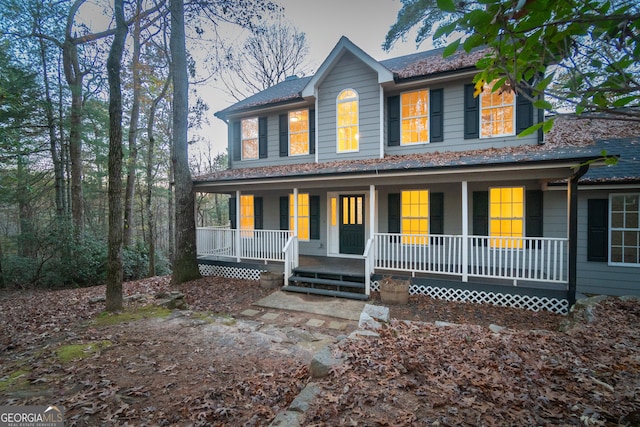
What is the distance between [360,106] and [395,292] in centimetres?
593

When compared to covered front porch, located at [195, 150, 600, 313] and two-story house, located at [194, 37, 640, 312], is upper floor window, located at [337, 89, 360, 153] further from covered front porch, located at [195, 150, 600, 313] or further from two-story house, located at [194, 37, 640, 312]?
covered front porch, located at [195, 150, 600, 313]

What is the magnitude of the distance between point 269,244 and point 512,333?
6.73 m

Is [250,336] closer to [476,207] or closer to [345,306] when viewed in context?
[345,306]

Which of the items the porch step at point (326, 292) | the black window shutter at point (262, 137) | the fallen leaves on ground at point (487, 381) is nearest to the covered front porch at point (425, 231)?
the porch step at point (326, 292)

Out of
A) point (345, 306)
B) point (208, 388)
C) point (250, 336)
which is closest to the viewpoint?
point (208, 388)

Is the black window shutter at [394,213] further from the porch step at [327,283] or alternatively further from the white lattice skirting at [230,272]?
the white lattice skirting at [230,272]

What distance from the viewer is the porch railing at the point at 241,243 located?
8.74 m

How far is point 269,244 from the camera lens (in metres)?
8.88

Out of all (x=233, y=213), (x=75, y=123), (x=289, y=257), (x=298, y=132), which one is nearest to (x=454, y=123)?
(x=298, y=132)

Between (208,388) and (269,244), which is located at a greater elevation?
(269,244)

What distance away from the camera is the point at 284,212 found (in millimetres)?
10336

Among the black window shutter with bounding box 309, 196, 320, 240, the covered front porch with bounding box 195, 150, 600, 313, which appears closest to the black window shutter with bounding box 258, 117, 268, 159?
the covered front porch with bounding box 195, 150, 600, 313

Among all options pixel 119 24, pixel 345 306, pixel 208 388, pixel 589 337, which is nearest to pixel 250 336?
pixel 208 388

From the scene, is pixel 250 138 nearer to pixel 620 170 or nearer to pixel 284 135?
pixel 284 135
